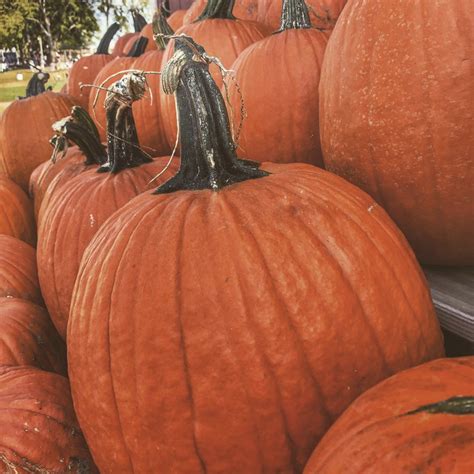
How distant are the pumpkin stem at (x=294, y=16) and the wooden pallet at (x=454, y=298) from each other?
716 millimetres

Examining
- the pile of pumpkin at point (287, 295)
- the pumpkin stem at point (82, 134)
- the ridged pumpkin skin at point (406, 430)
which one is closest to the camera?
the ridged pumpkin skin at point (406, 430)

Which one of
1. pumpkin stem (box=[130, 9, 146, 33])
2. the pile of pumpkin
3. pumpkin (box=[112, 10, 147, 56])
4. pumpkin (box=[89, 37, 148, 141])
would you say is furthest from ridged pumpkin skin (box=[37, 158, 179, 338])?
pumpkin stem (box=[130, 9, 146, 33])

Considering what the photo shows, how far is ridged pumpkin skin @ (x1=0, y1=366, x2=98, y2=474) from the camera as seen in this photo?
36.0 inches

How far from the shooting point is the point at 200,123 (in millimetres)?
816

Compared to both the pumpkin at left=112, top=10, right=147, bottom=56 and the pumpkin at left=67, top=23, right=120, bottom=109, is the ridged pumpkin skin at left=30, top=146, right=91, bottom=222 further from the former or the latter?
the pumpkin at left=112, top=10, right=147, bottom=56

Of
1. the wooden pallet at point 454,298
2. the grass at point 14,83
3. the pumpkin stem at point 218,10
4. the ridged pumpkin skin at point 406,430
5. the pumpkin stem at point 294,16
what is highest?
the pumpkin stem at point 218,10

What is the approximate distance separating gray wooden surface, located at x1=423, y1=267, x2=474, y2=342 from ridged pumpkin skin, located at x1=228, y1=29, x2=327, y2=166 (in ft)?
1.37

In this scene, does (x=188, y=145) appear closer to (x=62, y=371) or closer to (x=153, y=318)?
(x=153, y=318)

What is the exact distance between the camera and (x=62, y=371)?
137 cm

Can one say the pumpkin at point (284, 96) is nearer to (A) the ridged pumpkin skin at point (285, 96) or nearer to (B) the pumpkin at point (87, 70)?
(A) the ridged pumpkin skin at point (285, 96)

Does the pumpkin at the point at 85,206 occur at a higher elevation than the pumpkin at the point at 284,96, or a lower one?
lower

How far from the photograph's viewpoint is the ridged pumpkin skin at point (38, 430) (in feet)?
3.00

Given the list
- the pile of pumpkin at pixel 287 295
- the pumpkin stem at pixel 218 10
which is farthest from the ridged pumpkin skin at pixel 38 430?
the pumpkin stem at pixel 218 10

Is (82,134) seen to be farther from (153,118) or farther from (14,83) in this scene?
(14,83)
